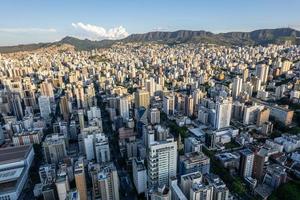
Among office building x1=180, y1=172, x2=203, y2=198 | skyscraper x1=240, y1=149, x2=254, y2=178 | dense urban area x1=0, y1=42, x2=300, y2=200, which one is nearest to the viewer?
office building x1=180, y1=172, x2=203, y2=198

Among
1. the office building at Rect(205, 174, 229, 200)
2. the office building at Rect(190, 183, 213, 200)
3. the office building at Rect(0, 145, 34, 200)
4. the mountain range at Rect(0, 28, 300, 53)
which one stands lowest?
the office building at Rect(0, 145, 34, 200)

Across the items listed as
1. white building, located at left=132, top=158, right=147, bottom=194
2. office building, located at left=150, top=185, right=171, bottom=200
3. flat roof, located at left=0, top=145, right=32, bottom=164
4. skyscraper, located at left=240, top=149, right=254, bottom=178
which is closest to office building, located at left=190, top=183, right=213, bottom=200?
office building, located at left=150, top=185, right=171, bottom=200

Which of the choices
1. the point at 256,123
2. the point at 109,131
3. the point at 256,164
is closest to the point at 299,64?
the point at 256,123

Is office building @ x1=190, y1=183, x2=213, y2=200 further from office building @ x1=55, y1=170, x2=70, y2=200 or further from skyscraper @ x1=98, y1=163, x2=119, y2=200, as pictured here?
office building @ x1=55, y1=170, x2=70, y2=200

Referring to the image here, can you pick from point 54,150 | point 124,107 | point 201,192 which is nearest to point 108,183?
point 201,192

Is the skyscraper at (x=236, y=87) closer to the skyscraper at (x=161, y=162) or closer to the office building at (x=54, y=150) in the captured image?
the skyscraper at (x=161, y=162)

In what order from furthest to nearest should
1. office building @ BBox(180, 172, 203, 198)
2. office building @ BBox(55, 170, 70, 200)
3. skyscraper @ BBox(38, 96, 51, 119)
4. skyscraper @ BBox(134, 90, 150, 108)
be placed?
skyscraper @ BBox(134, 90, 150, 108)
skyscraper @ BBox(38, 96, 51, 119)
office building @ BBox(55, 170, 70, 200)
office building @ BBox(180, 172, 203, 198)

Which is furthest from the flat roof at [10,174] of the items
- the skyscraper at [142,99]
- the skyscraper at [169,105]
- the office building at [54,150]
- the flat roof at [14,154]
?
the skyscraper at [169,105]
